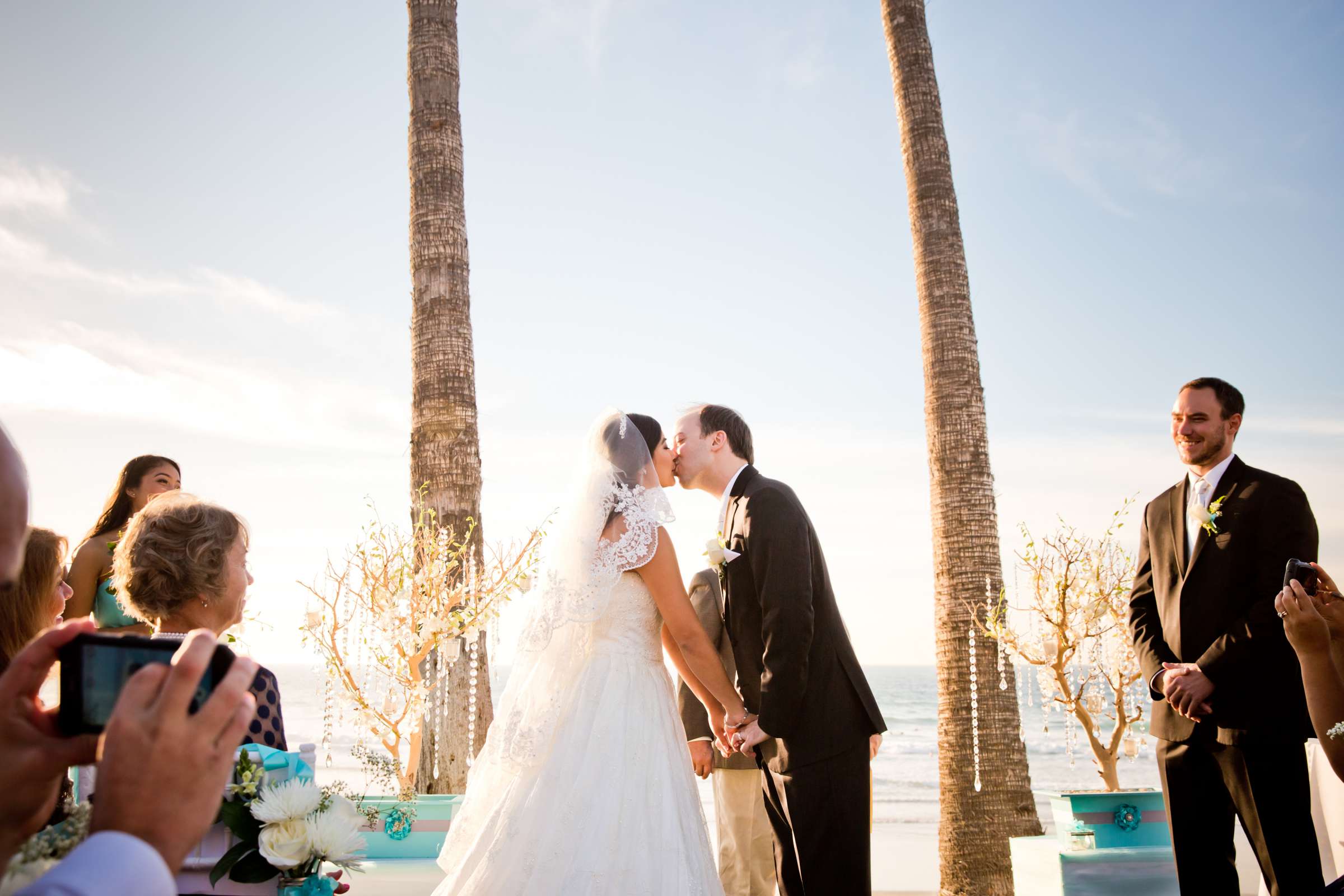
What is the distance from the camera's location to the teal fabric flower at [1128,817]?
5848 mm

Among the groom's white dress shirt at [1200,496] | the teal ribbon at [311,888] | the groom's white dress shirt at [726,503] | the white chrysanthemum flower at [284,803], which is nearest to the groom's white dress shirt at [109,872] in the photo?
the white chrysanthemum flower at [284,803]

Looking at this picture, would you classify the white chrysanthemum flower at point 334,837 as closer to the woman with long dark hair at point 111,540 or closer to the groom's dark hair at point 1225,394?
the woman with long dark hair at point 111,540

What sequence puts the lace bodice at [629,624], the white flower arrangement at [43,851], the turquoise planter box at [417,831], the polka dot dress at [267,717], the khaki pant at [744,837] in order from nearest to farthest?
the white flower arrangement at [43,851]
the polka dot dress at [267,717]
the lace bodice at [629,624]
the khaki pant at [744,837]
the turquoise planter box at [417,831]

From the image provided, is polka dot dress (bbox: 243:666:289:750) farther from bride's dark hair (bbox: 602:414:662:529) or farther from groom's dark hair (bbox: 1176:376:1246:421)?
groom's dark hair (bbox: 1176:376:1246:421)

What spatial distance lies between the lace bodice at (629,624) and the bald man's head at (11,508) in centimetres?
291

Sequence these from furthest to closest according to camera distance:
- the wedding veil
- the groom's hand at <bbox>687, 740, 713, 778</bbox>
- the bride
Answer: the groom's hand at <bbox>687, 740, 713, 778</bbox> → the wedding veil → the bride

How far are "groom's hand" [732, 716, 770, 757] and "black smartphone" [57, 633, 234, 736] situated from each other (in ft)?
9.57

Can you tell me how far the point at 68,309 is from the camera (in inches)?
475

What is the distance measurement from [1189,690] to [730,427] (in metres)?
2.27

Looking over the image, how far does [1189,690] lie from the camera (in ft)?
12.3

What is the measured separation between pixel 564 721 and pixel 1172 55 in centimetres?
1296

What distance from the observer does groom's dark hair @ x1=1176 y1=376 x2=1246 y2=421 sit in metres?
4.11

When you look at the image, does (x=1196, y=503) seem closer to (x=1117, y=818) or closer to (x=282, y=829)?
(x=1117, y=818)

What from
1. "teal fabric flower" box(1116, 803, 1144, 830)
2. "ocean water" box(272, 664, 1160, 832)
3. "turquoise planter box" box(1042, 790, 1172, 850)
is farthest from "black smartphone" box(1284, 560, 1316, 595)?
"ocean water" box(272, 664, 1160, 832)
